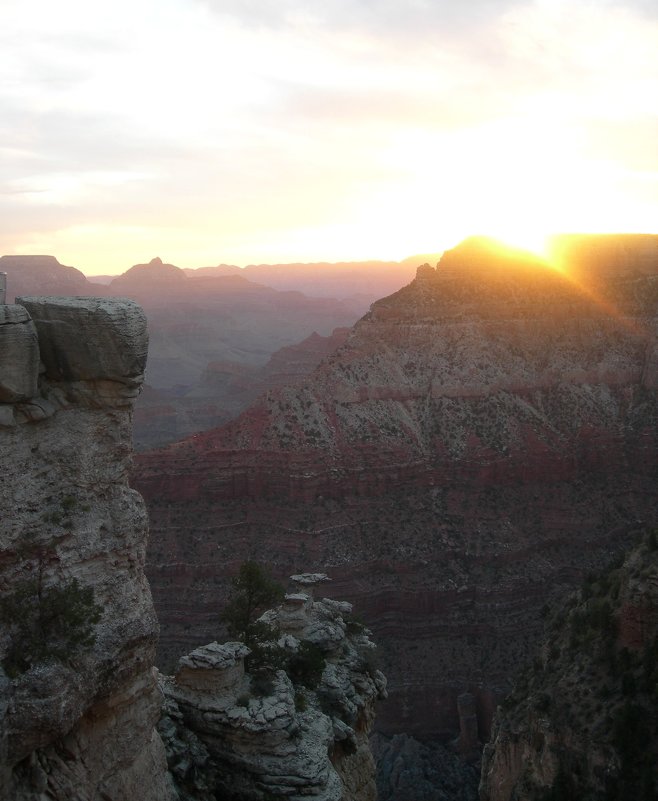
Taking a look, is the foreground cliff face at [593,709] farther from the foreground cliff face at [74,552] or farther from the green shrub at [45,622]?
the green shrub at [45,622]

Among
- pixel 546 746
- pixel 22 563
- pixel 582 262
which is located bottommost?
pixel 546 746

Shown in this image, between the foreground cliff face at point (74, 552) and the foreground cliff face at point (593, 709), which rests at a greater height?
the foreground cliff face at point (74, 552)

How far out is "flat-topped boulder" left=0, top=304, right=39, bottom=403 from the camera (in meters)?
12.0

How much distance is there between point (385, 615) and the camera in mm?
41625

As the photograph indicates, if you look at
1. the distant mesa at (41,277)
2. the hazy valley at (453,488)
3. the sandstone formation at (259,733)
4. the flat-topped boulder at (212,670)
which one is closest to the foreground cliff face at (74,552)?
the sandstone formation at (259,733)

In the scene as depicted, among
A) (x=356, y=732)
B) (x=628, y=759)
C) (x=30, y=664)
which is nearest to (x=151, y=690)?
(x=30, y=664)

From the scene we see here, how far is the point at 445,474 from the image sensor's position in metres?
49.2

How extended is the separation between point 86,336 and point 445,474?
127 feet

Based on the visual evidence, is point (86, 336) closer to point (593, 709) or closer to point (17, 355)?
point (17, 355)

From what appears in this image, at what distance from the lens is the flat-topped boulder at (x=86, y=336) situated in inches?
506

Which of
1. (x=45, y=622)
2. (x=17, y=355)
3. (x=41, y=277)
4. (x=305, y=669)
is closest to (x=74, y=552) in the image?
(x=45, y=622)

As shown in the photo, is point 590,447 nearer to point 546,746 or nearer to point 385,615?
point 385,615

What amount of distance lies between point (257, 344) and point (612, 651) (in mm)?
167776

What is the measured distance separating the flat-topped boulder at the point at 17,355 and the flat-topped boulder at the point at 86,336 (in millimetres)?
463
